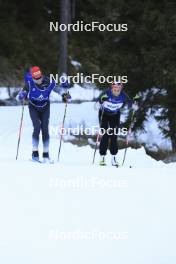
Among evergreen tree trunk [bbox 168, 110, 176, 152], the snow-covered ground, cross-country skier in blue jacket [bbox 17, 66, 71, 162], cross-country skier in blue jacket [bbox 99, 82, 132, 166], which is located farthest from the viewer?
evergreen tree trunk [bbox 168, 110, 176, 152]

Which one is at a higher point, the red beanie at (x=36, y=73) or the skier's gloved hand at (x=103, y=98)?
the red beanie at (x=36, y=73)

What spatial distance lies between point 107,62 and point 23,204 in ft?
27.8

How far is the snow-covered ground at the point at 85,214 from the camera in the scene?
651 centimetres

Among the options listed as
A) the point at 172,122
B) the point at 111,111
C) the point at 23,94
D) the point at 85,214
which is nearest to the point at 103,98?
the point at 111,111

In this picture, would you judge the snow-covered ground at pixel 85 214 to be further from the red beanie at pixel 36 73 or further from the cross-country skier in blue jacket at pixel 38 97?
the red beanie at pixel 36 73

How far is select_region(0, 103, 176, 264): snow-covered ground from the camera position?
256 inches

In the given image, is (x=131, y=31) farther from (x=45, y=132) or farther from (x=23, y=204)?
(x=23, y=204)

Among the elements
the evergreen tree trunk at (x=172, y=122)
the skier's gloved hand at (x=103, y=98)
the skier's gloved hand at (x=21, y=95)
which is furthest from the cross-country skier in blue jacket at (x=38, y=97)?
the evergreen tree trunk at (x=172, y=122)

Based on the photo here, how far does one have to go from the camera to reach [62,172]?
1034 centimetres

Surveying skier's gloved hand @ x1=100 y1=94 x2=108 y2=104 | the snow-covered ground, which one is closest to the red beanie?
skier's gloved hand @ x1=100 y1=94 x2=108 y2=104

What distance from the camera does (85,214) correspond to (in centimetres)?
785

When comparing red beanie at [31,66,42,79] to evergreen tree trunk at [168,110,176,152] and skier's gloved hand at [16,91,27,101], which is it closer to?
skier's gloved hand at [16,91,27,101]

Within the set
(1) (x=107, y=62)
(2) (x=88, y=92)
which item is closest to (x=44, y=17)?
(2) (x=88, y=92)

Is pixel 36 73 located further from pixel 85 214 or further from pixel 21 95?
pixel 85 214
